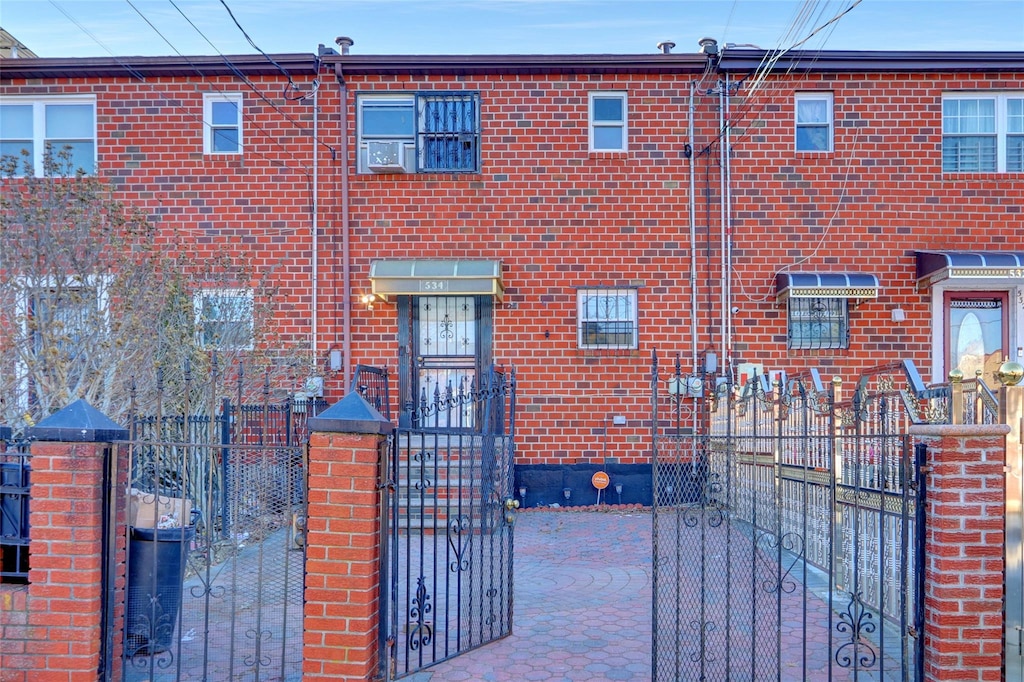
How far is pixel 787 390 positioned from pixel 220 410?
6528mm

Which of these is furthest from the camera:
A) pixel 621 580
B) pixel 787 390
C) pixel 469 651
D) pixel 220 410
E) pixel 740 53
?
pixel 740 53

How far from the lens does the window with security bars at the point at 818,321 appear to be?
498 inches

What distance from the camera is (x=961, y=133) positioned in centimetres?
1276

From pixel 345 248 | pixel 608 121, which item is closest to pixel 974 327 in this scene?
pixel 608 121

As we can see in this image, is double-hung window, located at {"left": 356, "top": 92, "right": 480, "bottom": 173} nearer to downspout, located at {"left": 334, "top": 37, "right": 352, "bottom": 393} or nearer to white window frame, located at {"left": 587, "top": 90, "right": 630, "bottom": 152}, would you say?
downspout, located at {"left": 334, "top": 37, "right": 352, "bottom": 393}

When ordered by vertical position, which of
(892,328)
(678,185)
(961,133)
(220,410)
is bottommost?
(220,410)

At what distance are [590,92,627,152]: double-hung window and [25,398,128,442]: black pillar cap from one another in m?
9.44

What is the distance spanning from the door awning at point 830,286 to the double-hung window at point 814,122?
2009 mm

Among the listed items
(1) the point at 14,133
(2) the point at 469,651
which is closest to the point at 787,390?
(2) the point at 469,651

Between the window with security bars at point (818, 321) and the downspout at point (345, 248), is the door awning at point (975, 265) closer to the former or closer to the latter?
the window with security bars at point (818, 321)

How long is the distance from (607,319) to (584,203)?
1.77 meters

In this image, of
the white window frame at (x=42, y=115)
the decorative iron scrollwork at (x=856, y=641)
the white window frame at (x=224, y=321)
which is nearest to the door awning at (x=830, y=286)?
the decorative iron scrollwork at (x=856, y=641)

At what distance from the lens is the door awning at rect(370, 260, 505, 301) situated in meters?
11.9

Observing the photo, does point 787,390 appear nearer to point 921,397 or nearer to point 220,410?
point 921,397
